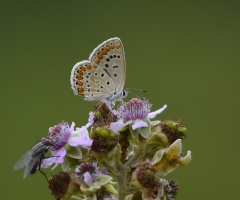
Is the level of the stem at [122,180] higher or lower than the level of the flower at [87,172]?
lower

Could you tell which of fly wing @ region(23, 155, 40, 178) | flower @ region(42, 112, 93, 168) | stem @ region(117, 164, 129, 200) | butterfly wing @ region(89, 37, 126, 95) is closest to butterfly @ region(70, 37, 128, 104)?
butterfly wing @ region(89, 37, 126, 95)

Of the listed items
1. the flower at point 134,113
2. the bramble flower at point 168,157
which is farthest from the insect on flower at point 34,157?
the bramble flower at point 168,157

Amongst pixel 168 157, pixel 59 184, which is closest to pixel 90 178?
pixel 59 184

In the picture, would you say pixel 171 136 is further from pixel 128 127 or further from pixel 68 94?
pixel 68 94

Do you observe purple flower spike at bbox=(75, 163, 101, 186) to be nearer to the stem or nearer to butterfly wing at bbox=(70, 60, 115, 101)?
the stem

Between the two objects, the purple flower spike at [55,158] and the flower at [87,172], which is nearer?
the flower at [87,172]

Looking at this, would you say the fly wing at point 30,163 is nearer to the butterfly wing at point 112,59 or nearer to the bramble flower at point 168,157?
the bramble flower at point 168,157
